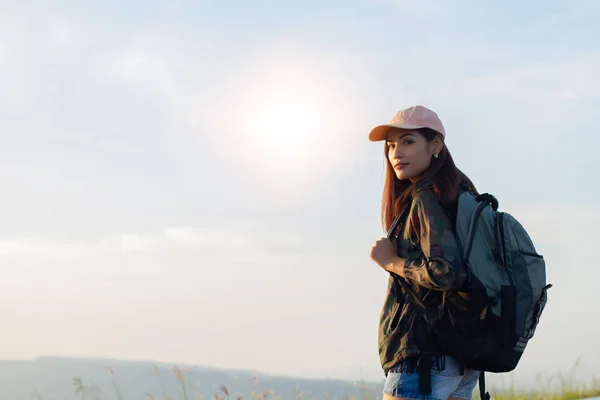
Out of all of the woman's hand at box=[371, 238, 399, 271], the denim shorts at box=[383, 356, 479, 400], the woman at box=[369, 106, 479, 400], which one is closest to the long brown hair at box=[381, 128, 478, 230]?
the woman at box=[369, 106, 479, 400]

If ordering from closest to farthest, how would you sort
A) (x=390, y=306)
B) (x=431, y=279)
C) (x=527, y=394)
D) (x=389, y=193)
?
(x=431, y=279), (x=390, y=306), (x=389, y=193), (x=527, y=394)

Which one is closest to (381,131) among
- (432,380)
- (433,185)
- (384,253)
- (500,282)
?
(433,185)

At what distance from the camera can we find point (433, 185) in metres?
3.31

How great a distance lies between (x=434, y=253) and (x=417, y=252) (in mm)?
186

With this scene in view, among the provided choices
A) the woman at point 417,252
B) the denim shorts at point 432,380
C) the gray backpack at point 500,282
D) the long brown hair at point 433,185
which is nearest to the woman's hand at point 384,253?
the woman at point 417,252

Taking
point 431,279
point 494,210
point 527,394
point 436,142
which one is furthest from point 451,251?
point 527,394

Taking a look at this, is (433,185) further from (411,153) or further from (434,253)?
(434,253)

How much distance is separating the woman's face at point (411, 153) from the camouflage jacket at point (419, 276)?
0.31 feet

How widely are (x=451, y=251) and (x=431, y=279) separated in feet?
0.48

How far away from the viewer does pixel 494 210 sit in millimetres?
3311

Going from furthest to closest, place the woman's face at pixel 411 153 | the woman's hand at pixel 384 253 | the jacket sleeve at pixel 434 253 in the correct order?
1. the woman's face at pixel 411 153
2. the woman's hand at pixel 384 253
3. the jacket sleeve at pixel 434 253

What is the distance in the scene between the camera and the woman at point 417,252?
3.10 m

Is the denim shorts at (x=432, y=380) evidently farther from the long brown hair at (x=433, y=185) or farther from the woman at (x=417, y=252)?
the long brown hair at (x=433, y=185)

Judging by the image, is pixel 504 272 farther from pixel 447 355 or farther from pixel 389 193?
pixel 389 193
